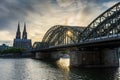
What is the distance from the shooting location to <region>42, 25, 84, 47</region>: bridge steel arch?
347 feet

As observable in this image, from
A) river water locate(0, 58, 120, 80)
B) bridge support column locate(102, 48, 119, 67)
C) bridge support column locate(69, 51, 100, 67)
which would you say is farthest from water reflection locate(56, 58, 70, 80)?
bridge support column locate(102, 48, 119, 67)

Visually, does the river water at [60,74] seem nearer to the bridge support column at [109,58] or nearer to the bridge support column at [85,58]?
the bridge support column at [85,58]

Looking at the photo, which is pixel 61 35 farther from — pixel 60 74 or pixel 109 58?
pixel 60 74

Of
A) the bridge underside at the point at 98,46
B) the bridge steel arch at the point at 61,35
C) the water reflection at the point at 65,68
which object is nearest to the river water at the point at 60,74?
the water reflection at the point at 65,68

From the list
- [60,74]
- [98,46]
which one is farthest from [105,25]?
[60,74]

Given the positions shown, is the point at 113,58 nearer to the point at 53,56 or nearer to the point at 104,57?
the point at 104,57

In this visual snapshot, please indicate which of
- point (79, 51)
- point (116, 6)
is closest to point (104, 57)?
point (79, 51)

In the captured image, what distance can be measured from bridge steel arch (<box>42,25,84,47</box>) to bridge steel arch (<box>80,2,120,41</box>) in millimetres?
16699

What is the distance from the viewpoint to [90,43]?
68750 millimetres

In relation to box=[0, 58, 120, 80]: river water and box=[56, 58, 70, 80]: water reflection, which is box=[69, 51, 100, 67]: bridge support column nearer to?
box=[56, 58, 70, 80]: water reflection

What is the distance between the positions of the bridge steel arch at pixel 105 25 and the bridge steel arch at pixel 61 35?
54.8 feet

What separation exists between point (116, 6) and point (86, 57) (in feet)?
69.7

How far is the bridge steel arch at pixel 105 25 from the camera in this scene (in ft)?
222

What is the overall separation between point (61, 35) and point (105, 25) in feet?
196
